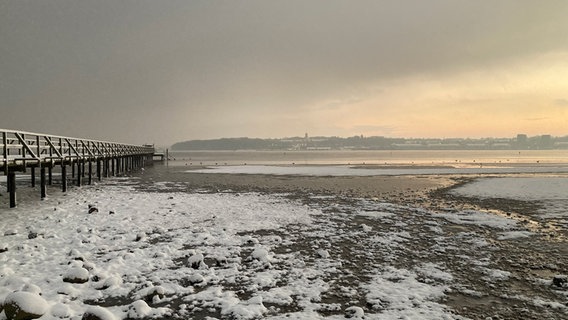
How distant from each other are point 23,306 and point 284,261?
5425mm

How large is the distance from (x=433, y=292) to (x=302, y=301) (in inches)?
108

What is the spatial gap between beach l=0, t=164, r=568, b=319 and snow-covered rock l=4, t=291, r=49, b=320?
0.20 metres

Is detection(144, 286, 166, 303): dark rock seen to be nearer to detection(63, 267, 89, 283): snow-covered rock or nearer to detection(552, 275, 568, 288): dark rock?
detection(63, 267, 89, 283): snow-covered rock

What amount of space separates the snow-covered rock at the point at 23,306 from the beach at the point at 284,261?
203 mm

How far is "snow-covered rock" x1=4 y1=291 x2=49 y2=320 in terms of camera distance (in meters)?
5.51

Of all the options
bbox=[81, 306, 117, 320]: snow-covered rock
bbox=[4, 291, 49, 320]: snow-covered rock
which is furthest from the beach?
bbox=[4, 291, 49, 320]: snow-covered rock

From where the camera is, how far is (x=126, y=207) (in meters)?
15.8

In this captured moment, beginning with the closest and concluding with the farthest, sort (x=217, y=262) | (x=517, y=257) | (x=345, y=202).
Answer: (x=217, y=262) < (x=517, y=257) < (x=345, y=202)

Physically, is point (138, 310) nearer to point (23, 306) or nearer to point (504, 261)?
point (23, 306)

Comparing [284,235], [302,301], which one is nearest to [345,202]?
[284,235]

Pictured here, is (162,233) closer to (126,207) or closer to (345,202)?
(126,207)

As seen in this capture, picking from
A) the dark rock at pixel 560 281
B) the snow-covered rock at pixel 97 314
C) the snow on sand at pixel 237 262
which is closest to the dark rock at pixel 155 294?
the snow on sand at pixel 237 262

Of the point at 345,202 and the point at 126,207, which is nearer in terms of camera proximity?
the point at 126,207

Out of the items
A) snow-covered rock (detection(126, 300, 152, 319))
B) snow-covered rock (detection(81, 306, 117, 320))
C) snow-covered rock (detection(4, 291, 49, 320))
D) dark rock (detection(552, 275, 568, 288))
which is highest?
snow-covered rock (detection(4, 291, 49, 320))
